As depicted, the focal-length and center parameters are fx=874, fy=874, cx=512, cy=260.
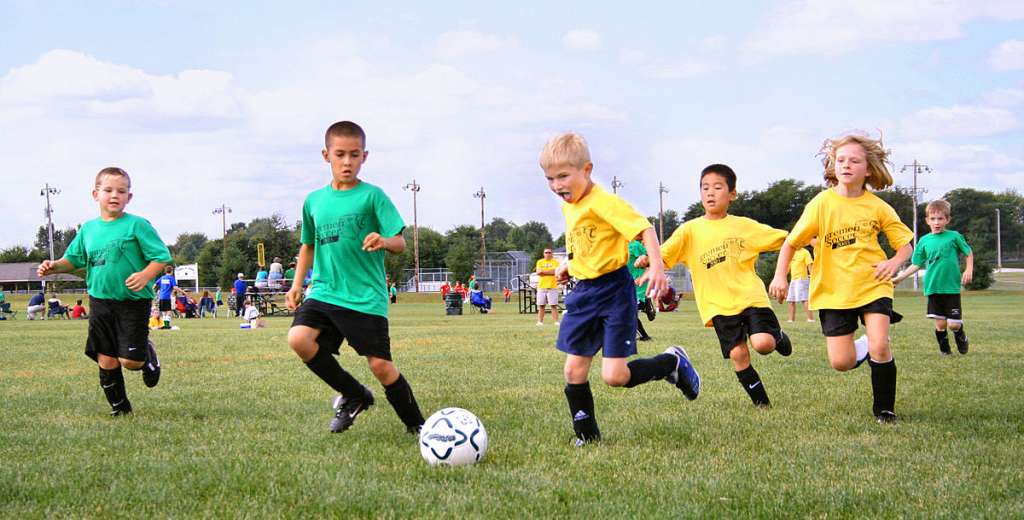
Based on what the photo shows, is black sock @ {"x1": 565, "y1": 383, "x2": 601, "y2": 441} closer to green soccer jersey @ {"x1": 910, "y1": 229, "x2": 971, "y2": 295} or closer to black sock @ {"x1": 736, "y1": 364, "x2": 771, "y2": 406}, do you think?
black sock @ {"x1": 736, "y1": 364, "x2": 771, "y2": 406}

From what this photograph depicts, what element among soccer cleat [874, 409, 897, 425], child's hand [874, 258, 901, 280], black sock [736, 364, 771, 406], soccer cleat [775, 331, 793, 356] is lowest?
soccer cleat [874, 409, 897, 425]

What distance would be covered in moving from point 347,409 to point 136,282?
2067 mm

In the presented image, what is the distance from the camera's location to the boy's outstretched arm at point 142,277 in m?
6.66

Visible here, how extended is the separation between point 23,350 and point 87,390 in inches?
278

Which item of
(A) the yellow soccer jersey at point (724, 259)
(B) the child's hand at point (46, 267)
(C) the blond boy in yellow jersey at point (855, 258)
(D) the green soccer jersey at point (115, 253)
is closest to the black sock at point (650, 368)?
(A) the yellow soccer jersey at point (724, 259)

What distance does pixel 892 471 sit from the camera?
4559 millimetres

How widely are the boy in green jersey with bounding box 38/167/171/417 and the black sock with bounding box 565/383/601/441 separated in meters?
3.47

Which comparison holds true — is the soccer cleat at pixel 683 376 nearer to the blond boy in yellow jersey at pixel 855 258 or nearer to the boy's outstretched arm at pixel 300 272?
the blond boy in yellow jersey at pixel 855 258

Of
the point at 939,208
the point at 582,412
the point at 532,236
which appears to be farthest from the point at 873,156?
the point at 532,236

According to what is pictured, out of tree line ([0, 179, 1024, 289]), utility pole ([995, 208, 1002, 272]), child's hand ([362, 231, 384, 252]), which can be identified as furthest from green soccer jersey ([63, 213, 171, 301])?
utility pole ([995, 208, 1002, 272])

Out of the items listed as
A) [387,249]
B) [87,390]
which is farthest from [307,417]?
[87,390]

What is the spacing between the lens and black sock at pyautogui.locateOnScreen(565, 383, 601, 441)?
215 inches

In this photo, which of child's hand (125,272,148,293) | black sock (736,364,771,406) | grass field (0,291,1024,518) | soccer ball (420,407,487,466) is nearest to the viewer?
grass field (0,291,1024,518)

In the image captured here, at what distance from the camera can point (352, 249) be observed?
5633mm
